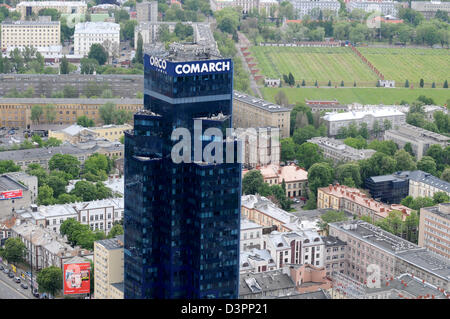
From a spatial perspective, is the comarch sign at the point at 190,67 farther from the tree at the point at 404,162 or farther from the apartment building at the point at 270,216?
the tree at the point at 404,162

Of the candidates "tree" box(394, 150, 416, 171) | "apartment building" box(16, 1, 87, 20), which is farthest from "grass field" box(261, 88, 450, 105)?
"apartment building" box(16, 1, 87, 20)

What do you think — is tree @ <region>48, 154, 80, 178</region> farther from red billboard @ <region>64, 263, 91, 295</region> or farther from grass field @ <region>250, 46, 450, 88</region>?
grass field @ <region>250, 46, 450, 88</region>

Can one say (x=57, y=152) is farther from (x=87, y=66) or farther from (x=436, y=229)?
(x=87, y=66)

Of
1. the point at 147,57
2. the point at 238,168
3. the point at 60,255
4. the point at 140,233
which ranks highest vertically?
the point at 147,57

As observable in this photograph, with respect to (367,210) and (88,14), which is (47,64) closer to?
(88,14)

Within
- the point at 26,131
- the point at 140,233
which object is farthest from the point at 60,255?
the point at 26,131

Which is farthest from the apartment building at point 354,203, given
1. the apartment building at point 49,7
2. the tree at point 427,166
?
the apartment building at point 49,7
